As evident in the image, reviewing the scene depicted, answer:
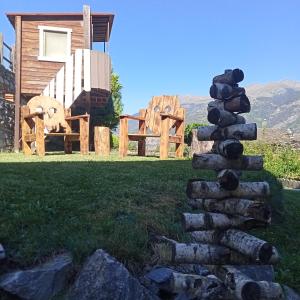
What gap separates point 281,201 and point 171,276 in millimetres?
2904

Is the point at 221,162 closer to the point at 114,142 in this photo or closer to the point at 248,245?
the point at 248,245

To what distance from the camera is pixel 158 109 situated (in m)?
10.9

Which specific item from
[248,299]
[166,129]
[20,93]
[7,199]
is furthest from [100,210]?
[20,93]

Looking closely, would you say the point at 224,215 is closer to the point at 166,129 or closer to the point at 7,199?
the point at 7,199

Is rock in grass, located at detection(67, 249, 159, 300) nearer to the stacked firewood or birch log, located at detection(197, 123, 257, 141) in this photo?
the stacked firewood

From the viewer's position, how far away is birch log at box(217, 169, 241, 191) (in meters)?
3.84

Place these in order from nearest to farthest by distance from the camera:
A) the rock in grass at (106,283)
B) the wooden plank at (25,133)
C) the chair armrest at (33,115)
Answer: the rock in grass at (106,283)
the chair armrest at (33,115)
the wooden plank at (25,133)

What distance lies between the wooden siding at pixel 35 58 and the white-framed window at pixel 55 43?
14 centimetres

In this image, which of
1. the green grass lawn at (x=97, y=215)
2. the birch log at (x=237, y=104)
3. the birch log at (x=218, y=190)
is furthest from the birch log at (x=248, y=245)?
the birch log at (x=237, y=104)

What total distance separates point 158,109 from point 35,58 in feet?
19.9

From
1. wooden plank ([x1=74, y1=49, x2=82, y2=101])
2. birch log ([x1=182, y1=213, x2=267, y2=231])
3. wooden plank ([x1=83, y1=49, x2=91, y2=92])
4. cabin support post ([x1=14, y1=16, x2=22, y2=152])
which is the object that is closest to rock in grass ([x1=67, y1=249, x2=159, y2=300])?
birch log ([x1=182, y1=213, x2=267, y2=231])

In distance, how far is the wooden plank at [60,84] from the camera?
13.5m

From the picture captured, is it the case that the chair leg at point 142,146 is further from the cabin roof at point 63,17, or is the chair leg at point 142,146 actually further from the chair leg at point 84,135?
the cabin roof at point 63,17

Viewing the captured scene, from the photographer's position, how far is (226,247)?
382 cm
